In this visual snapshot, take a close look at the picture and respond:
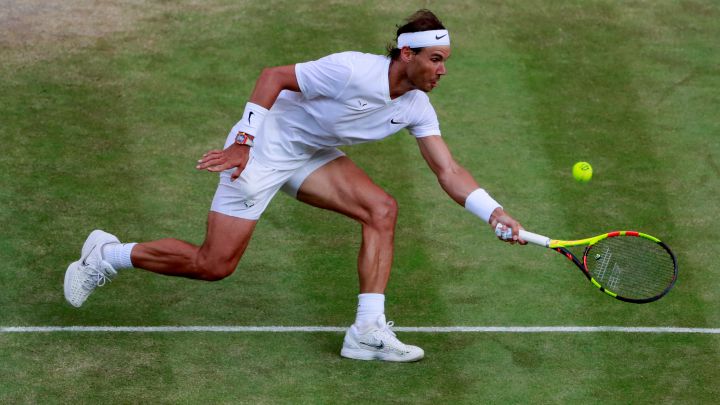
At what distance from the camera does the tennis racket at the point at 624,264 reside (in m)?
8.76

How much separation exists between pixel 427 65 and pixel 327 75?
657 mm

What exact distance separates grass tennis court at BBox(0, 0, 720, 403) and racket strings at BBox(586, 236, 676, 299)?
2.00ft

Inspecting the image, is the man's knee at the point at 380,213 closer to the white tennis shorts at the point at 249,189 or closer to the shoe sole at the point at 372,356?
the white tennis shorts at the point at 249,189

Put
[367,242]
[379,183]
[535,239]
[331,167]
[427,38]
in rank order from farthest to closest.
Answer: [379,183]
[331,167]
[367,242]
[427,38]
[535,239]

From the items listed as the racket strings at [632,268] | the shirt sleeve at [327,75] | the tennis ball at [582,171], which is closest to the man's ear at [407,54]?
the shirt sleeve at [327,75]

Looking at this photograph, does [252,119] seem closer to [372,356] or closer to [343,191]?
[343,191]

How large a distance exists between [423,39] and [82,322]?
306cm

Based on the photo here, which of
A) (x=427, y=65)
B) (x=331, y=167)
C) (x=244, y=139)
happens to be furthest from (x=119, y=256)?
(x=427, y=65)

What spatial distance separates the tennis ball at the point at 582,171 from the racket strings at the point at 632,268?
1.80 metres

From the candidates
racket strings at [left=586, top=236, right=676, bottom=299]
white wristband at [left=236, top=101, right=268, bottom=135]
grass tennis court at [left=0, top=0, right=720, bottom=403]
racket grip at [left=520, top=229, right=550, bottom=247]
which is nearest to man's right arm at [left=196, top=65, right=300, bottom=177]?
white wristband at [left=236, top=101, right=268, bottom=135]

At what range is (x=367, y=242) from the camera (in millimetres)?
9484

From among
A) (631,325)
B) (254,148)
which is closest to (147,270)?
(254,148)

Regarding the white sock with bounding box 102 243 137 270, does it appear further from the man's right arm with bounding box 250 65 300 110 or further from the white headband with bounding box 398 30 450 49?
the white headband with bounding box 398 30 450 49

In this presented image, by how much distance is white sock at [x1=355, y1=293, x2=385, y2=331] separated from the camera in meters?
9.31
